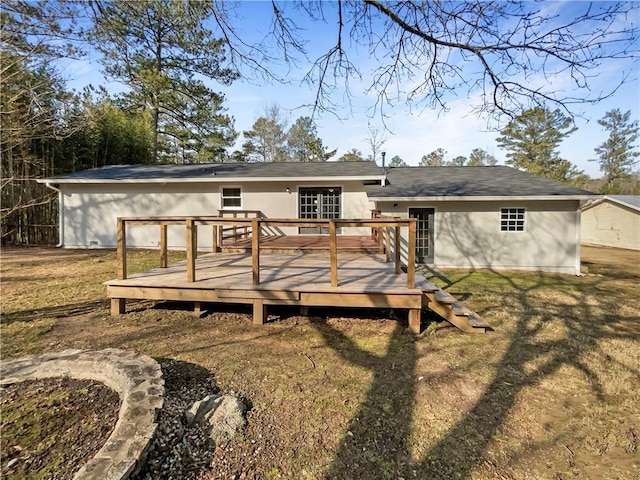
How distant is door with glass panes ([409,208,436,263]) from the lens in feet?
32.3

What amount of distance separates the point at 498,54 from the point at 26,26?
5551 millimetres

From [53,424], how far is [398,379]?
2620 millimetres

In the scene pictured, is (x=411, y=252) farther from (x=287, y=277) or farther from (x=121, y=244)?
(x=121, y=244)

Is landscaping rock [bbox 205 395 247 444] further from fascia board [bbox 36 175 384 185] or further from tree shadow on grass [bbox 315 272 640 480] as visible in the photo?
fascia board [bbox 36 175 384 185]

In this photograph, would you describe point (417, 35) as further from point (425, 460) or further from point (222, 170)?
point (222, 170)

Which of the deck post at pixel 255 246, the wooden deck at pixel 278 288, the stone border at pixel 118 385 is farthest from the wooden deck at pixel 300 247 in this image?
the stone border at pixel 118 385

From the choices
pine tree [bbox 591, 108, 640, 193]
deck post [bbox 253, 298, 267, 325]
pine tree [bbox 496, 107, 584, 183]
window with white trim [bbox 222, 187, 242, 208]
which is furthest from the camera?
pine tree [bbox 591, 108, 640, 193]

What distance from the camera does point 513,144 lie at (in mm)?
27422

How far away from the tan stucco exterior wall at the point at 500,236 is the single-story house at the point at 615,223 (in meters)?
8.42

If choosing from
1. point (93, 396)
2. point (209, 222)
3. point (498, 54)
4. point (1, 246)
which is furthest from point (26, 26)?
point (1, 246)

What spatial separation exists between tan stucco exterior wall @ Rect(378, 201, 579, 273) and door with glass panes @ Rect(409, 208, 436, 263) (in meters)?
0.14

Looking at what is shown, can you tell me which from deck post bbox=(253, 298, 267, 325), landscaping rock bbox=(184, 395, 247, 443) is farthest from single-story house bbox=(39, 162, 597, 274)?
landscaping rock bbox=(184, 395, 247, 443)

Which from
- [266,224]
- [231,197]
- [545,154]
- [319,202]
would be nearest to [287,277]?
[266,224]

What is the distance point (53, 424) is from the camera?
88.8 inches
